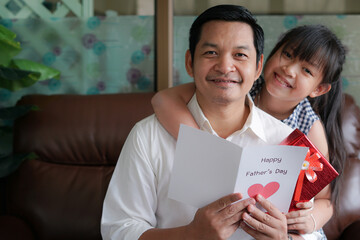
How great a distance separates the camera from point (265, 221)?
94cm

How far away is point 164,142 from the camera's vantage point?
116cm

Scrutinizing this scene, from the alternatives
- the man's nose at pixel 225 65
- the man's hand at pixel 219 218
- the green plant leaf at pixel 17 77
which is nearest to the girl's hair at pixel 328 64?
the man's nose at pixel 225 65

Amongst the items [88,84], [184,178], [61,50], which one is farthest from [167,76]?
[184,178]

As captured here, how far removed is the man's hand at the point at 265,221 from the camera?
924mm

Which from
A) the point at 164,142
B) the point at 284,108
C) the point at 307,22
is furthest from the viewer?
the point at 307,22

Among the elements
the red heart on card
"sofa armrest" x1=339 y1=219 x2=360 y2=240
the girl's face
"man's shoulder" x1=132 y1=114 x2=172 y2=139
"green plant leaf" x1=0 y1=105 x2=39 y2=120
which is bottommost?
"sofa armrest" x1=339 y1=219 x2=360 y2=240

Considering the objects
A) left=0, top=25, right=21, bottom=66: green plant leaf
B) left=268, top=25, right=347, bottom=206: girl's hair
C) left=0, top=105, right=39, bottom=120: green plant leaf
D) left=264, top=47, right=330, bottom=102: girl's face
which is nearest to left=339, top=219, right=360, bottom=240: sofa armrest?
left=268, top=25, right=347, bottom=206: girl's hair

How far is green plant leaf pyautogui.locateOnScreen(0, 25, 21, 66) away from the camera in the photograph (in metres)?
1.64

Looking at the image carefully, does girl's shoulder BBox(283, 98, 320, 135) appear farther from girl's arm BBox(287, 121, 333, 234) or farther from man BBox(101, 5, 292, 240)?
man BBox(101, 5, 292, 240)

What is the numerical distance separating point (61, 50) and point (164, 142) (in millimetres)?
1333

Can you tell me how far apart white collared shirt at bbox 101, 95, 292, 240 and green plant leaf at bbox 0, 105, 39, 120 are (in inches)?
32.1

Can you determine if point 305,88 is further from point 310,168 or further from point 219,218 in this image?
point 219,218

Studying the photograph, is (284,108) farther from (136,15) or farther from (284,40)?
(136,15)

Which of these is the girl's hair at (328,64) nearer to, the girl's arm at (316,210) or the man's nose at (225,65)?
the girl's arm at (316,210)
